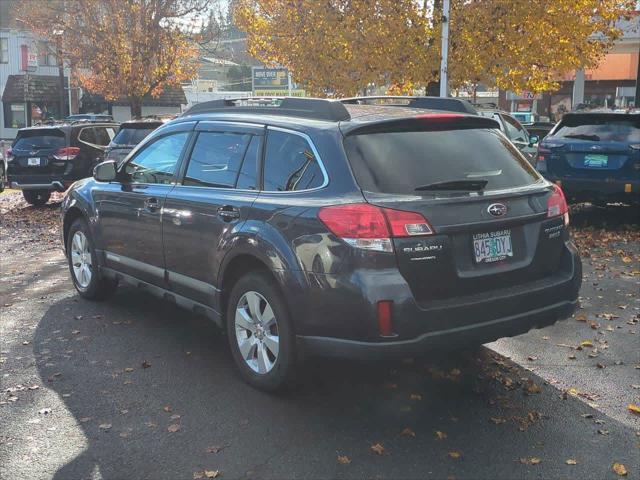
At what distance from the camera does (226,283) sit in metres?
4.93

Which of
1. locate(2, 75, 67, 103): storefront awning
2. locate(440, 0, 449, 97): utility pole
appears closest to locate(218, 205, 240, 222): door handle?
locate(440, 0, 449, 97): utility pole

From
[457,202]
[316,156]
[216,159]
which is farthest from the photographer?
[216,159]

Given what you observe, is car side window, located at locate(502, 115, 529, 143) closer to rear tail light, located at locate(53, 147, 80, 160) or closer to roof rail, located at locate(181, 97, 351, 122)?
rear tail light, located at locate(53, 147, 80, 160)

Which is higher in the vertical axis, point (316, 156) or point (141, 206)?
point (316, 156)

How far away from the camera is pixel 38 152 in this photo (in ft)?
50.6

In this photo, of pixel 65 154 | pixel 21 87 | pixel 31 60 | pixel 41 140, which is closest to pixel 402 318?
pixel 65 154

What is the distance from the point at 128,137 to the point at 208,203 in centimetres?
946

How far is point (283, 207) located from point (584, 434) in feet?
7.06

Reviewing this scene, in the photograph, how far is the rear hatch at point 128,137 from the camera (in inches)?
538

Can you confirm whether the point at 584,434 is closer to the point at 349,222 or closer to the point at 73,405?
the point at 349,222

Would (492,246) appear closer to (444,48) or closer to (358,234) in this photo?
(358,234)

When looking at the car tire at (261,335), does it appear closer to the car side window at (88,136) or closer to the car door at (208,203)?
the car door at (208,203)

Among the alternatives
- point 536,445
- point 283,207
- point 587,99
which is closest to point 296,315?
point 283,207

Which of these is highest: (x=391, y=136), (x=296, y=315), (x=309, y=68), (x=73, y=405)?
(x=309, y=68)
